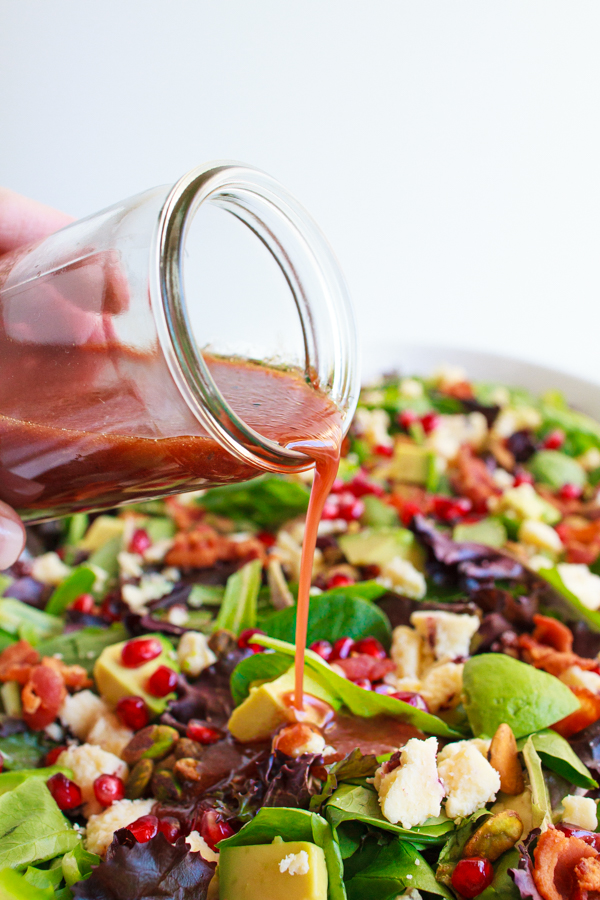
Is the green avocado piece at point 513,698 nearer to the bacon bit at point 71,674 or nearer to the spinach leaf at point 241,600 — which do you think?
the spinach leaf at point 241,600

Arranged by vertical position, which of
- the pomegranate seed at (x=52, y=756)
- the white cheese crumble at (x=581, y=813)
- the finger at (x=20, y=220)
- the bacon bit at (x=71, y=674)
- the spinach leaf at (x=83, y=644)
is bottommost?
the pomegranate seed at (x=52, y=756)

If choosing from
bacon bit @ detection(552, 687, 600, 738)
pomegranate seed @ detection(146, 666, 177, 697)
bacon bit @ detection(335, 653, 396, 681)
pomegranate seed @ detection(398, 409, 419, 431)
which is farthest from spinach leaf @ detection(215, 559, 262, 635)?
pomegranate seed @ detection(398, 409, 419, 431)

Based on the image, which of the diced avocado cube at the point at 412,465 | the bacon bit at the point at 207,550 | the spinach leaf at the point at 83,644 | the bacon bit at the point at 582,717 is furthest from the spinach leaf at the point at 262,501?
the bacon bit at the point at 582,717

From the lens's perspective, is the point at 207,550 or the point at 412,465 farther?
the point at 412,465

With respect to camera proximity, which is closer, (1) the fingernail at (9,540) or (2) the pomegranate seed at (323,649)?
(1) the fingernail at (9,540)

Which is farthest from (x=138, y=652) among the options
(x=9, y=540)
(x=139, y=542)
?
(x=139, y=542)

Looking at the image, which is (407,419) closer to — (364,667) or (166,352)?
(364,667)

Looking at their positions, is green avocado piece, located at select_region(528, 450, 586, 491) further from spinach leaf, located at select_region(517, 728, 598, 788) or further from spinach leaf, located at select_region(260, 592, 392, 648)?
spinach leaf, located at select_region(517, 728, 598, 788)
